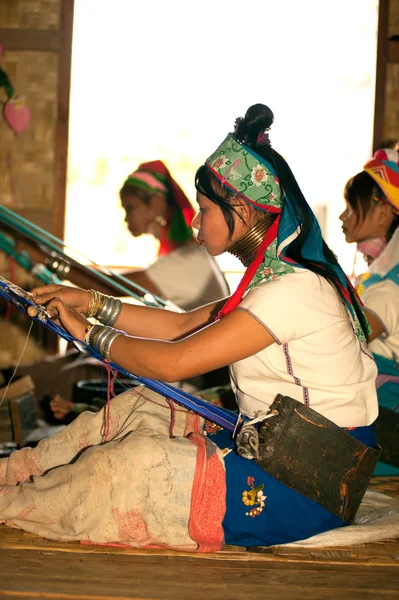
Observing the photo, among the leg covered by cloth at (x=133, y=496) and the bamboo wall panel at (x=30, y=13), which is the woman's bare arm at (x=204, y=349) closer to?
the leg covered by cloth at (x=133, y=496)

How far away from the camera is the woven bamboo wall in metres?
4.49

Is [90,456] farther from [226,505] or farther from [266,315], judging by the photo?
[266,315]

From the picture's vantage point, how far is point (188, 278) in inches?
142

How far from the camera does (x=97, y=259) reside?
15.3ft

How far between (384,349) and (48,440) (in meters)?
1.38

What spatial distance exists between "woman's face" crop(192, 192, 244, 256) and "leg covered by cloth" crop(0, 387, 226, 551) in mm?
479

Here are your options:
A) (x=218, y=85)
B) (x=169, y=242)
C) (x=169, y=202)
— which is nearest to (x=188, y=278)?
(x=169, y=242)

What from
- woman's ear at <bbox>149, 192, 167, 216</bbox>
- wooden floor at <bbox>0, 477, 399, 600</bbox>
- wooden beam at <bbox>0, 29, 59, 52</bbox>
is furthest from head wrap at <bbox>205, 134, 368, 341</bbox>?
wooden beam at <bbox>0, 29, 59, 52</bbox>

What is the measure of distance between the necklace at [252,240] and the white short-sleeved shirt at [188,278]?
162cm

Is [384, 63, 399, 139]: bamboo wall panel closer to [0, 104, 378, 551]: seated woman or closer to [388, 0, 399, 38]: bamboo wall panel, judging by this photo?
[388, 0, 399, 38]: bamboo wall panel

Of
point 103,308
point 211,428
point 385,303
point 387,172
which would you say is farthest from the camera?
point 387,172

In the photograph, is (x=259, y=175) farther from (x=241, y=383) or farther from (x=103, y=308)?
(x=103, y=308)

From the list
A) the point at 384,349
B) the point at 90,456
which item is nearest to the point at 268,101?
the point at 384,349

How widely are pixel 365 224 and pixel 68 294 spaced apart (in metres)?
1.39
